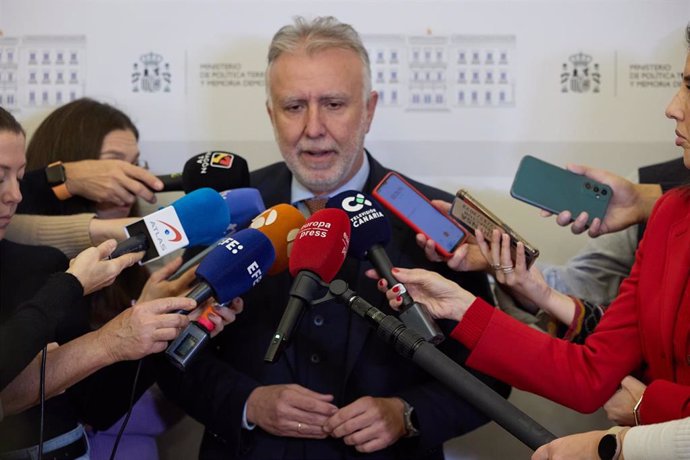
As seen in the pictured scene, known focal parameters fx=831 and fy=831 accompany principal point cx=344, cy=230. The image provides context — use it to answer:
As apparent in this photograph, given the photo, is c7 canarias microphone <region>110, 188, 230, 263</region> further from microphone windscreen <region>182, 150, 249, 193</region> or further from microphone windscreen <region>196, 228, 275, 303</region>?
microphone windscreen <region>182, 150, 249, 193</region>

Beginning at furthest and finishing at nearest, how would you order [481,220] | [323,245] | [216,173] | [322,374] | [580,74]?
[580,74] → [322,374] → [216,173] → [481,220] → [323,245]

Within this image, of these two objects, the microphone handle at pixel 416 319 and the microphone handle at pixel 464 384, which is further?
the microphone handle at pixel 416 319

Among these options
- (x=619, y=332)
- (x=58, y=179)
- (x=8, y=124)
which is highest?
(x=8, y=124)

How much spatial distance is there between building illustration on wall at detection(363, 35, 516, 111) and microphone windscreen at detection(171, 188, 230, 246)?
115cm

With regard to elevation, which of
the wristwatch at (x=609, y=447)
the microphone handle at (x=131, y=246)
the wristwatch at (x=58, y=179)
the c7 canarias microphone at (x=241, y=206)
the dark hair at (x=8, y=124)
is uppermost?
the dark hair at (x=8, y=124)

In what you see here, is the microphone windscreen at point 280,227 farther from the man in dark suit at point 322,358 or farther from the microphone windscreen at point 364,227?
the man in dark suit at point 322,358

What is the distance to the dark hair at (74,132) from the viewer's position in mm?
2699

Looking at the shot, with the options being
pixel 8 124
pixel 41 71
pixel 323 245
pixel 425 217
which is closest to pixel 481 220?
pixel 425 217

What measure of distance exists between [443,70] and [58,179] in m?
1.34

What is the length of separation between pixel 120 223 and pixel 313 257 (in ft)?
3.18

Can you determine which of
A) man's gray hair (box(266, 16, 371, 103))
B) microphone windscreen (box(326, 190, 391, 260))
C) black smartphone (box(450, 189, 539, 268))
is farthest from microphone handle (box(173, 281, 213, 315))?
man's gray hair (box(266, 16, 371, 103))

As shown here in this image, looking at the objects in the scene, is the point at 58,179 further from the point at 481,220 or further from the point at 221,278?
the point at 481,220

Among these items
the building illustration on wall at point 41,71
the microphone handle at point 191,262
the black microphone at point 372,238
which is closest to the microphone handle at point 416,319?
the black microphone at point 372,238

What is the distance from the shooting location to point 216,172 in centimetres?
227
